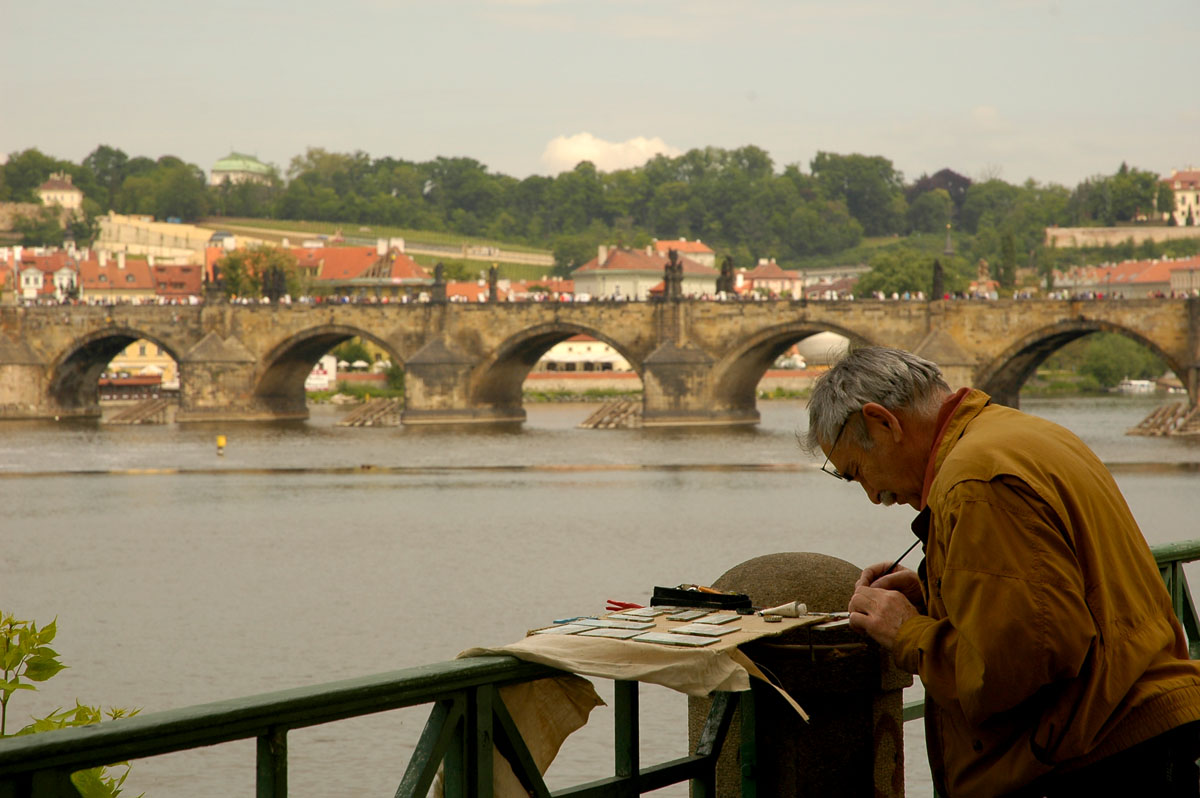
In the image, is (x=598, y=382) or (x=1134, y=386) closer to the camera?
(x=598, y=382)

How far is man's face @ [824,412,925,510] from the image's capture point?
8.52ft

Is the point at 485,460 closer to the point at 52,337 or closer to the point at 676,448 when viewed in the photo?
the point at 676,448

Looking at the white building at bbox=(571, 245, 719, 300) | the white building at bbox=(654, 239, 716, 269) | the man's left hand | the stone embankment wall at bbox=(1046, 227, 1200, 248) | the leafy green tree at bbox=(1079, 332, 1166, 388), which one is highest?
the stone embankment wall at bbox=(1046, 227, 1200, 248)

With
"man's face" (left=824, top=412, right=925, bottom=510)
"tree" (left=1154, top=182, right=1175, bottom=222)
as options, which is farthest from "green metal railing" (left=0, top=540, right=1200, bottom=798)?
"tree" (left=1154, top=182, right=1175, bottom=222)

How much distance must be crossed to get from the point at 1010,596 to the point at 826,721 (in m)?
0.79

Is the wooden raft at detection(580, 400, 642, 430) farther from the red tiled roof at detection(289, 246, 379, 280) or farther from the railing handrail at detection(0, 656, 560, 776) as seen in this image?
the railing handrail at detection(0, 656, 560, 776)

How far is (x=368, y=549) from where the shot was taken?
19.4m

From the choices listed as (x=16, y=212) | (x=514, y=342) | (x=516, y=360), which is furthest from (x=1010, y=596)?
(x=16, y=212)

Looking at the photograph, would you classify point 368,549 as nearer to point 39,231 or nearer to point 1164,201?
point 39,231

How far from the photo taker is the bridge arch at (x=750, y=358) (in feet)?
148

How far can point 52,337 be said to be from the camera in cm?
5178

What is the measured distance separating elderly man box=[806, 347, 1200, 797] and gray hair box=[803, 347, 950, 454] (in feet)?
0.38

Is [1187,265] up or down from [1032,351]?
up

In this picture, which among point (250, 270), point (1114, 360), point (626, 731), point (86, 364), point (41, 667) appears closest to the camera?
point (626, 731)
